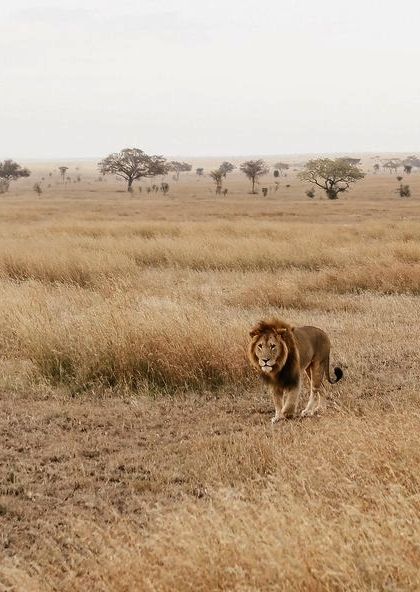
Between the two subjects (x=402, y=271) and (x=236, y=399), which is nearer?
(x=236, y=399)

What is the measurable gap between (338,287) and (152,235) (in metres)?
10.7

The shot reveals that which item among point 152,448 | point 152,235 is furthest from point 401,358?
point 152,235

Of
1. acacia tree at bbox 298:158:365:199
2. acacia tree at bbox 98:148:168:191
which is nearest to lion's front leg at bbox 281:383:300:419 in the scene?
acacia tree at bbox 298:158:365:199

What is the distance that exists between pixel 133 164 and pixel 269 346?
74979 millimetres

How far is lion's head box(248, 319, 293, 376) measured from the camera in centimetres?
589

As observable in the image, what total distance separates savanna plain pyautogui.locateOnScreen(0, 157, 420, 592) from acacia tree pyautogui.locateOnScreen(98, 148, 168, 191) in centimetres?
6354

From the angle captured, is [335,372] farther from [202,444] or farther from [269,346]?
A: [202,444]

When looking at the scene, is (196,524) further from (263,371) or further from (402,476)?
(263,371)

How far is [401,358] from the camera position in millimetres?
8648

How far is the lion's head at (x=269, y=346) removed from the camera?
5891 millimetres

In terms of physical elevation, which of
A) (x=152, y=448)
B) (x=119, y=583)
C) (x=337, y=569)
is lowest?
A: (x=152, y=448)

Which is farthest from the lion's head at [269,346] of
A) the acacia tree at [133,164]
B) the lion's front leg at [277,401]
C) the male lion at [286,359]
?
the acacia tree at [133,164]

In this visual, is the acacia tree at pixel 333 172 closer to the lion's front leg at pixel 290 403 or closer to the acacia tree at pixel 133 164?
the acacia tree at pixel 133 164

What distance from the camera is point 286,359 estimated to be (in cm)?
606
